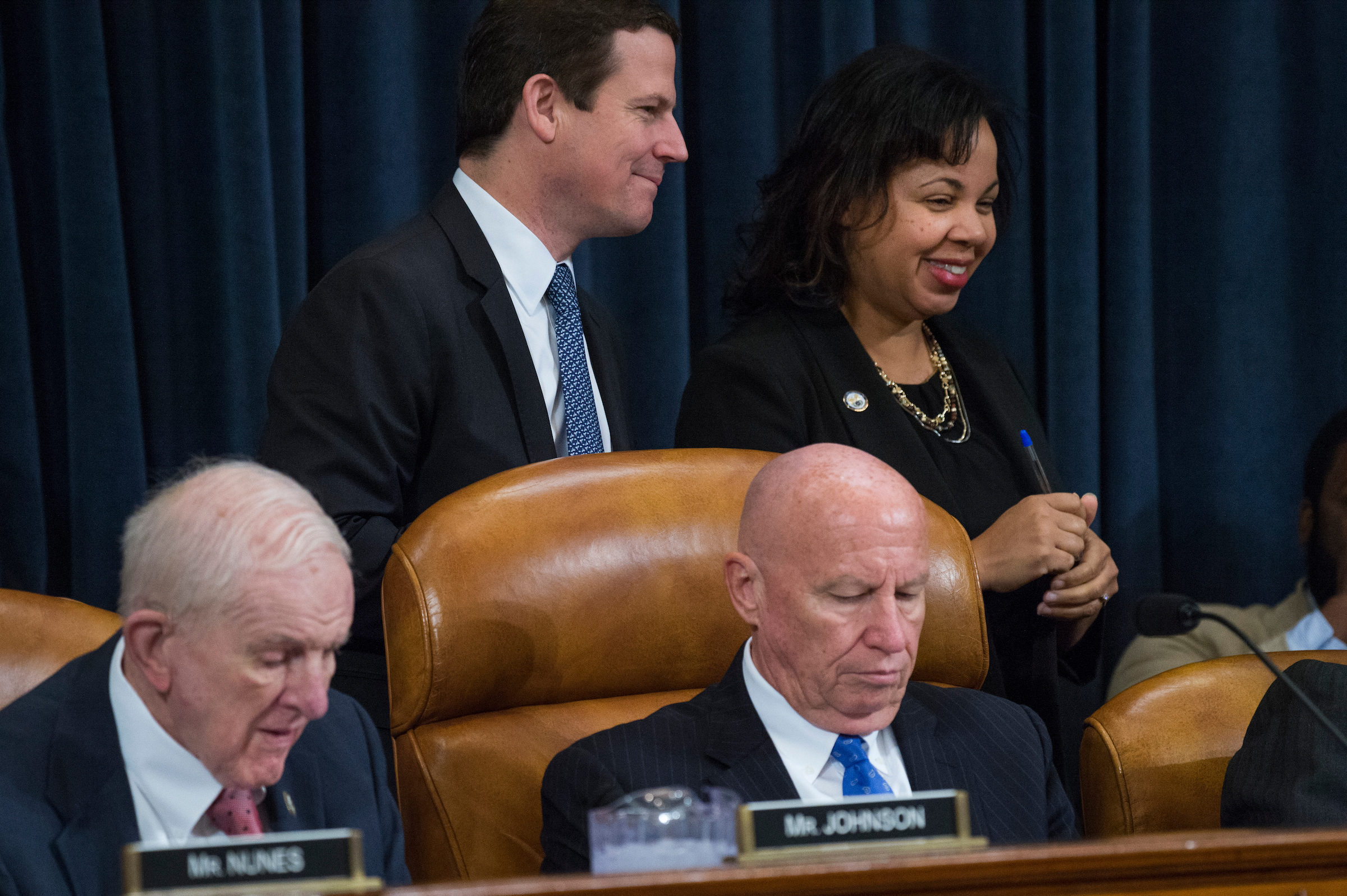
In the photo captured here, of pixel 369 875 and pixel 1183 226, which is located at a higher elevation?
pixel 1183 226

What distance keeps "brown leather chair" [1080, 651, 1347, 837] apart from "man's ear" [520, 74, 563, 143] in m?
1.16

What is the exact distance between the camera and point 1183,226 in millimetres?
3176

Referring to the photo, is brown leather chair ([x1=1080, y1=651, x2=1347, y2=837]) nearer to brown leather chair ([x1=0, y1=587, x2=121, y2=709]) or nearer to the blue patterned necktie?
the blue patterned necktie

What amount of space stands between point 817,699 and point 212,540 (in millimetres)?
691

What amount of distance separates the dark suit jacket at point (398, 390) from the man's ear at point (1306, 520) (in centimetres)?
172

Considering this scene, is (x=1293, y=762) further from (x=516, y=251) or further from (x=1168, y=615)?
(x=516, y=251)

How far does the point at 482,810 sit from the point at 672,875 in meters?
0.71

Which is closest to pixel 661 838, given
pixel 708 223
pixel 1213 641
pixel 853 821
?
pixel 853 821

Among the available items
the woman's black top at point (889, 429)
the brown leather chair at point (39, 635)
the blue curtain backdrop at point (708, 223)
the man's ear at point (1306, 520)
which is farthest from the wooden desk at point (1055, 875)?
the man's ear at point (1306, 520)

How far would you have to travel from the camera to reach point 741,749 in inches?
65.7

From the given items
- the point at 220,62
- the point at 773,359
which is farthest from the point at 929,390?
the point at 220,62

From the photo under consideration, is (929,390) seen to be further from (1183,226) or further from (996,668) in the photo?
(1183,226)

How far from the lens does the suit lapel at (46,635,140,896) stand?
1313 millimetres

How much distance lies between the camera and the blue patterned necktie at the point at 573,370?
220 centimetres
